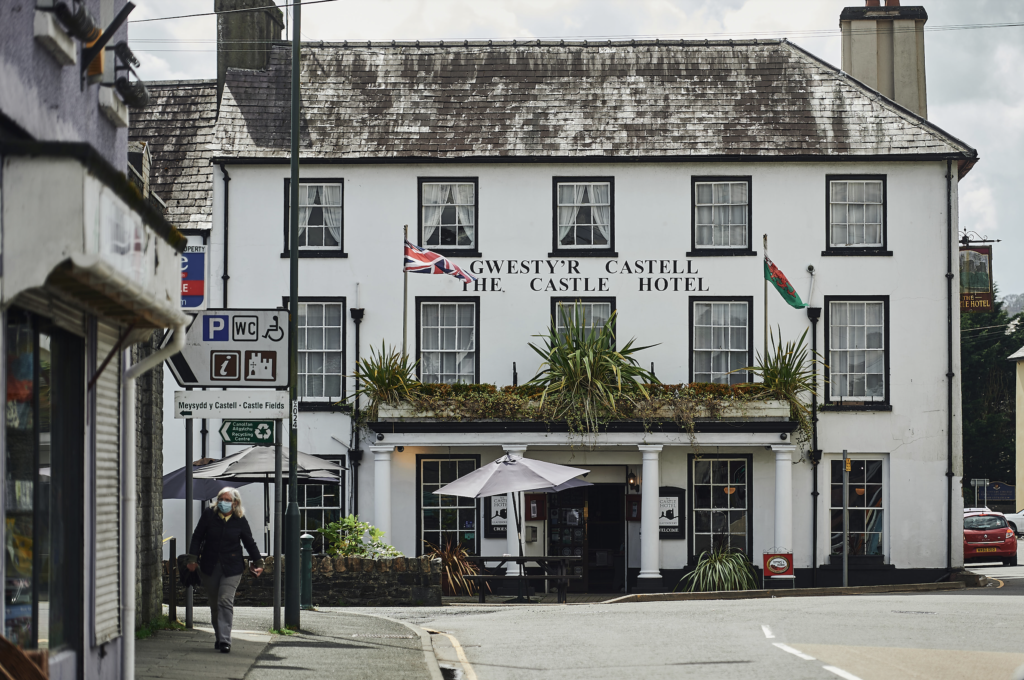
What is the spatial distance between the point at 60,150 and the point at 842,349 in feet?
72.2

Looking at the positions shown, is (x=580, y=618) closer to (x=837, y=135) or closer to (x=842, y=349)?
(x=842, y=349)

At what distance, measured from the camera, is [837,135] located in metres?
26.7

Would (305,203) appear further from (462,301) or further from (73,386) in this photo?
(73,386)

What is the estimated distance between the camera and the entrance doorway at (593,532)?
2619cm

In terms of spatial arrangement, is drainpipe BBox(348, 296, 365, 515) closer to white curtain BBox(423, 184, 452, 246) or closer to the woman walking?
white curtain BBox(423, 184, 452, 246)

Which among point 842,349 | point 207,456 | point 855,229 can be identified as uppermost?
point 855,229

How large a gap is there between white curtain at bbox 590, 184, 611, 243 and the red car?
1313cm

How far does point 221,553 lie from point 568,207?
1551 centimetres

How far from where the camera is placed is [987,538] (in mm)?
32594

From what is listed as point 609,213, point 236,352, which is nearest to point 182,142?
point 609,213

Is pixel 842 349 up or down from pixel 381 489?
up

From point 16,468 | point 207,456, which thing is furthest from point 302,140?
point 16,468

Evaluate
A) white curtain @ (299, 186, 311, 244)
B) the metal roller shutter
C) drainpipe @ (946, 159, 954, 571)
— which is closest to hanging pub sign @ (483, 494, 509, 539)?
white curtain @ (299, 186, 311, 244)

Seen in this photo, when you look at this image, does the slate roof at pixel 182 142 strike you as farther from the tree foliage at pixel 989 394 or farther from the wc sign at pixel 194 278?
the tree foliage at pixel 989 394
